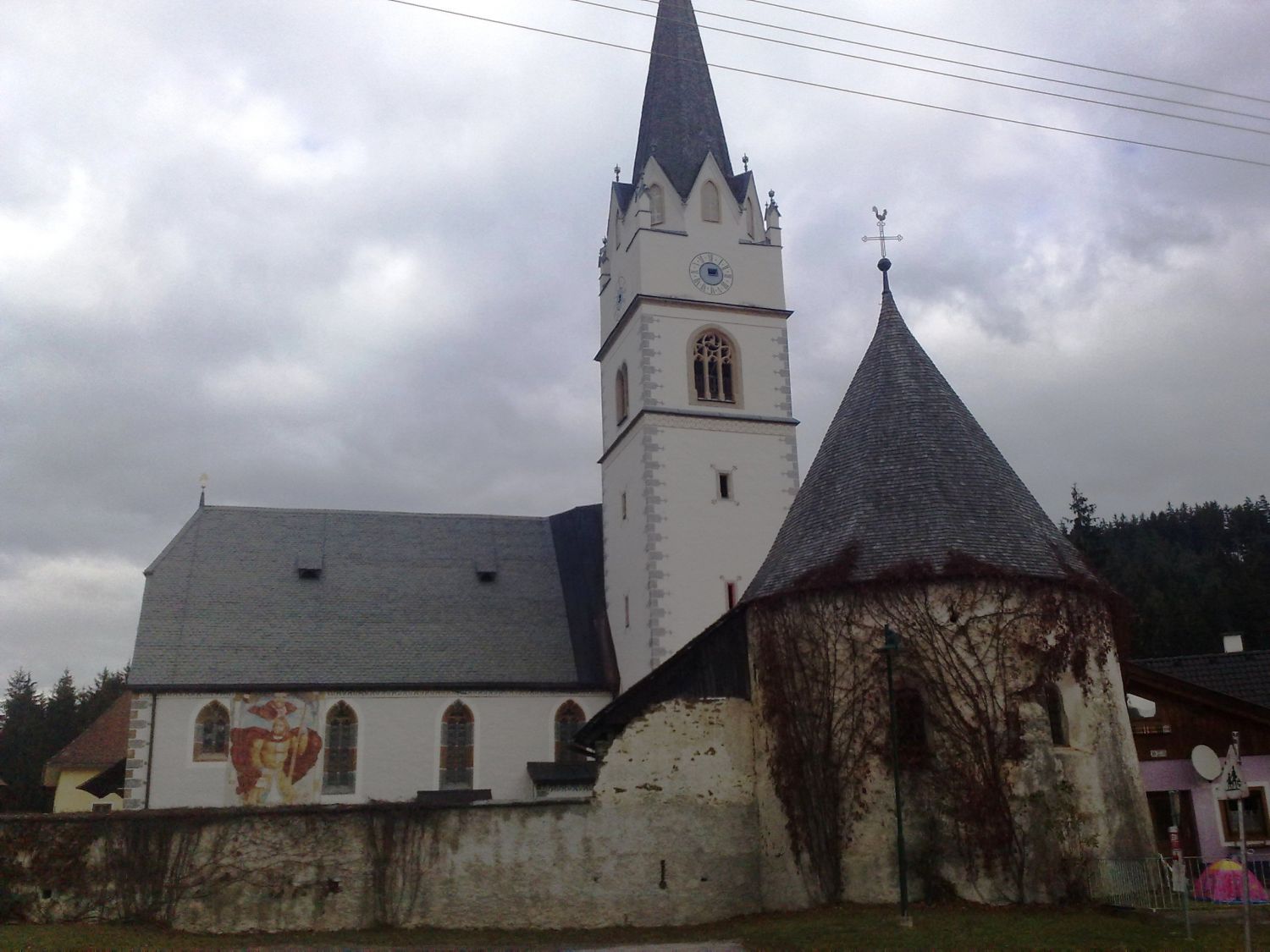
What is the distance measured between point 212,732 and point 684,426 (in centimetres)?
1421

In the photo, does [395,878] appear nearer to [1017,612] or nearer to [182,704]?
[1017,612]

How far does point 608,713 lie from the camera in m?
→ 23.0

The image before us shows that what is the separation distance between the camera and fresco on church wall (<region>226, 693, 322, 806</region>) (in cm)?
2968

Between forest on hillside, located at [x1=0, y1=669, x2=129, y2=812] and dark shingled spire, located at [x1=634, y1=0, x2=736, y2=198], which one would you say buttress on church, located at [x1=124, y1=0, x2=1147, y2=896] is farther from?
forest on hillside, located at [x1=0, y1=669, x2=129, y2=812]

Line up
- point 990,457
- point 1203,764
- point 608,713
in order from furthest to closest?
point 608,713 → point 990,457 → point 1203,764

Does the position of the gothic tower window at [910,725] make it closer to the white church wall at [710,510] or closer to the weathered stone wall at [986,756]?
the weathered stone wall at [986,756]

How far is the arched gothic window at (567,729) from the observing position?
31781 mm

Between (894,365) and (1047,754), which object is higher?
(894,365)

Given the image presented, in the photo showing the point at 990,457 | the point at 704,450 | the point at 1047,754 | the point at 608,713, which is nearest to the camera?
the point at 1047,754

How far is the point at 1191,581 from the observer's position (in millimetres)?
62469

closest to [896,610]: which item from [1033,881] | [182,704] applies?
[1033,881]

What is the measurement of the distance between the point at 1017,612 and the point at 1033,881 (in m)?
4.06

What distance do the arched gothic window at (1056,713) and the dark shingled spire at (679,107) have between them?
19.8 m

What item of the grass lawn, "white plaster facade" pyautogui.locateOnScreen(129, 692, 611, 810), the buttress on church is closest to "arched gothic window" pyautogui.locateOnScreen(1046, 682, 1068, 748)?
the grass lawn
